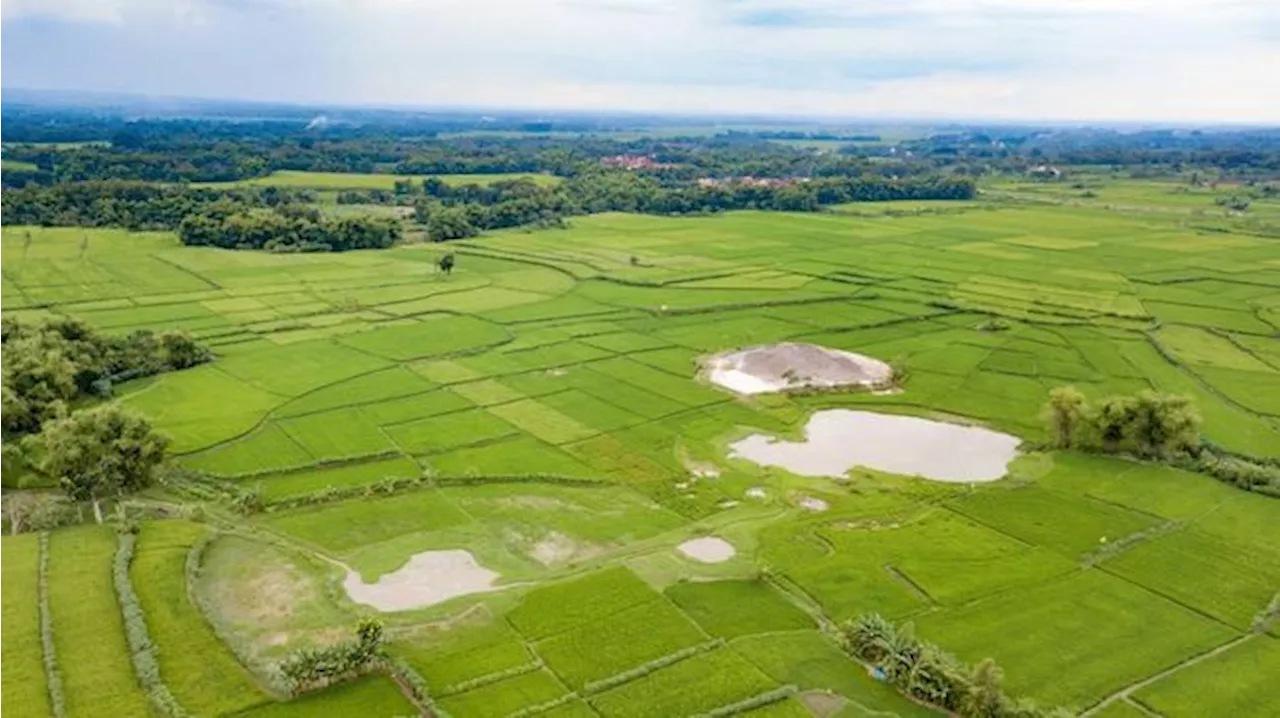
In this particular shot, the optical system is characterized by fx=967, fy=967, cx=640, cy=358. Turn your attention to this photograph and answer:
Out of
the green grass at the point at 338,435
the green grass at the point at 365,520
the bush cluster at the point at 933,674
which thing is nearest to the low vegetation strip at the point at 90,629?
the green grass at the point at 365,520

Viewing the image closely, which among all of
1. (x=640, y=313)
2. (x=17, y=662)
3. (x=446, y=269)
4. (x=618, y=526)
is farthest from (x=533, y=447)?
(x=446, y=269)

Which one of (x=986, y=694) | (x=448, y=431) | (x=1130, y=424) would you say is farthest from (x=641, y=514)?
(x=1130, y=424)

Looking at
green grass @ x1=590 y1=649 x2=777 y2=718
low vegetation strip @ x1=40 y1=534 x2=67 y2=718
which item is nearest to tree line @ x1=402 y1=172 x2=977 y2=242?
low vegetation strip @ x1=40 y1=534 x2=67 y2=718

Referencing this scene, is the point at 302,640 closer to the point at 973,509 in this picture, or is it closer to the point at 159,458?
the point at 159,458

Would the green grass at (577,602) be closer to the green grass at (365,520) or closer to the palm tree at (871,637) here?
the palm tree at (871,637)

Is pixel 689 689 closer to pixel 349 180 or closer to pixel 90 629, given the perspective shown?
pixel 90 629

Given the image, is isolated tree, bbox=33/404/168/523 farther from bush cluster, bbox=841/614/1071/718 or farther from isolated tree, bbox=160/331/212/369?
bush cluster, bbox=841/614/1071/718
